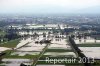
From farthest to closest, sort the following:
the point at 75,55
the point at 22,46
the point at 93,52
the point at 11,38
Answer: the point at 11,38
the point at 22,46
the point at 93,52
the point at 75,55

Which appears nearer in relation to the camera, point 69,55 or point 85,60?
point 85,60

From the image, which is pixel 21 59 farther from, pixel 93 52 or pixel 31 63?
pixel 93 52

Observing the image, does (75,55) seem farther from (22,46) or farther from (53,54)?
(22,46)

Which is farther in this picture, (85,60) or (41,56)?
(41,56)

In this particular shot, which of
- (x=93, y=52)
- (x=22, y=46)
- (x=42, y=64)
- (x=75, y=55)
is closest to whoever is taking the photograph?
(x=42, y=64)

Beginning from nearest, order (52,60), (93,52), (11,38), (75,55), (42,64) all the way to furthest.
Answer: (42,64) → (52,60) → (75,55) → (93,52) → (11,38)

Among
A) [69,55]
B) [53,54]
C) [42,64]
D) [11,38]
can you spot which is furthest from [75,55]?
[11,38]

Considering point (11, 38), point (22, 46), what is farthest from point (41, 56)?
point (11, 38)

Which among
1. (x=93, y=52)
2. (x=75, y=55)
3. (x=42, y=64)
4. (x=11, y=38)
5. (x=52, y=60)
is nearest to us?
(x=42, y=64)
